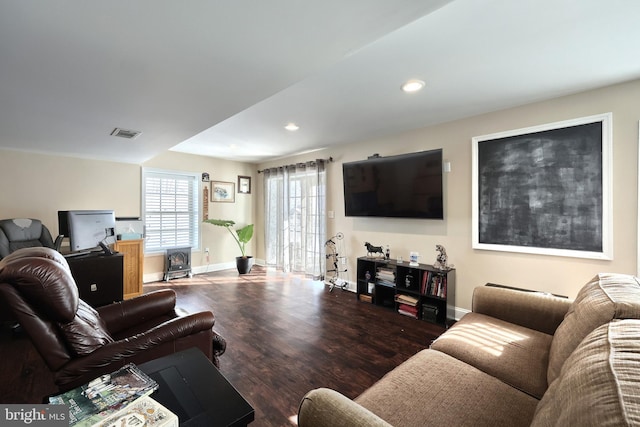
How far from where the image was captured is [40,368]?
218cm

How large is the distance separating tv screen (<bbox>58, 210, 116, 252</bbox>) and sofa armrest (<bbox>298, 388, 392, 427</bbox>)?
3.76 meters

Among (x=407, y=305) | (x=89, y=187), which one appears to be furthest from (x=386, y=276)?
(x=89, y=187)

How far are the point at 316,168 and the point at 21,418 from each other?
13.8ft

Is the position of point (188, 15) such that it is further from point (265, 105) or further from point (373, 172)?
point (373, 172)

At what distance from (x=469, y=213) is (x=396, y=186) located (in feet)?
3.07

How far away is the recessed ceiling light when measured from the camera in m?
2.23

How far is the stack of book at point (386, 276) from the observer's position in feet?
11.5

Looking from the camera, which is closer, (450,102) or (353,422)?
(353,422)

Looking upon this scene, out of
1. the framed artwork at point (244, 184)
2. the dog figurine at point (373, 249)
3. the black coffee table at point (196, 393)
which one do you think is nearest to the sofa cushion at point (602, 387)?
the black coffee table at point (196, 393)

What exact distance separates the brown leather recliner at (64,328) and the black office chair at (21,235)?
2526 millimetres

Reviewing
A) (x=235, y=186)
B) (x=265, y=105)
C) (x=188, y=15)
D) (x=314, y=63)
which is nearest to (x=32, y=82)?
(x=188, y=15)

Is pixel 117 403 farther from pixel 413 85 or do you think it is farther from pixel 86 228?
pixel 86 228

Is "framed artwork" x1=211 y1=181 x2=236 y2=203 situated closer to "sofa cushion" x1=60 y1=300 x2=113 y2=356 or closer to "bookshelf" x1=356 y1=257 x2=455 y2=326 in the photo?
"bookshelf" x1=356 y1=257 x2=455 y2=326

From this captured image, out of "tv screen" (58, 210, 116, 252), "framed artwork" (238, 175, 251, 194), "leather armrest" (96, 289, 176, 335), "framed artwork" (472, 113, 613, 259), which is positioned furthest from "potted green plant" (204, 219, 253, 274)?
"framed artwork" (472, 113, 613, 259)
